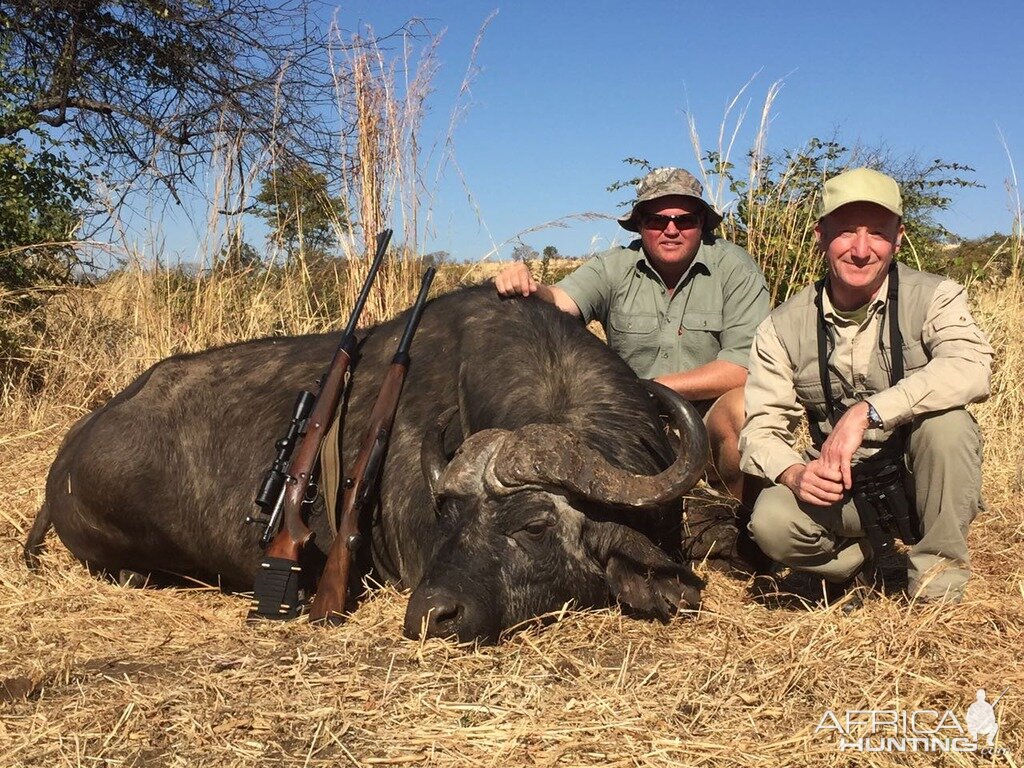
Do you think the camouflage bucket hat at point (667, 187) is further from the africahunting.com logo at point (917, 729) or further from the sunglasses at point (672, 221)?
the africahunting.com logo at point (917, 729)

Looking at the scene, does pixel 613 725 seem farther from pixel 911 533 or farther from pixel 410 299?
pixel 410 299

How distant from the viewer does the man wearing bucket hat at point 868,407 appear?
3.54 metres

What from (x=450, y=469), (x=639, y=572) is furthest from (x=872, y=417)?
(x=450, y=469)

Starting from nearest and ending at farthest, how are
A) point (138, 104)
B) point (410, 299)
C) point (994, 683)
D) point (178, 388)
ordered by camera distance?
point (994, 683)
point (178, 388)
point (410, 299)
point (138, 104)

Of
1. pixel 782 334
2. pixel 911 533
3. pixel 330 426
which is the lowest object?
pixel 911 533

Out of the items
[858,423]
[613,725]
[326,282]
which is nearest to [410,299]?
[326,282]

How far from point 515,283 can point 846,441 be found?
190cm

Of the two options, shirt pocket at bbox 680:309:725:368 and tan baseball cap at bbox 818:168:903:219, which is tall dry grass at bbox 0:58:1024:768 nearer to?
shirt pocket at bbox 680:309:725:368

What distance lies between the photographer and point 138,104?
10039 mm

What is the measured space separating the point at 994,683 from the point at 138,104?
9.61 m

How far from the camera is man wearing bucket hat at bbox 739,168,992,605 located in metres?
3.54

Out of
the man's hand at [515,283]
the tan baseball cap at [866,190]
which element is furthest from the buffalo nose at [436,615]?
the tan baseball cap at [866,190]

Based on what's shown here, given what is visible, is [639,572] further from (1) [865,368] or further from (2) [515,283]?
(2) [515,283]

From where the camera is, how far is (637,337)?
5539 mm
